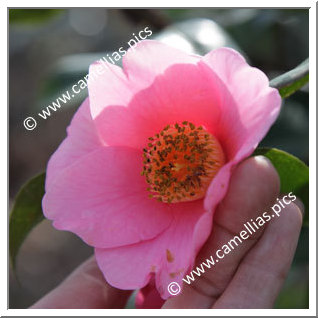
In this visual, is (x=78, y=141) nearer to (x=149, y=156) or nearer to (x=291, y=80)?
(x=149, y=156)

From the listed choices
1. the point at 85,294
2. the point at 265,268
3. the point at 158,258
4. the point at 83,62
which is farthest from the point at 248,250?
the point at 83,62

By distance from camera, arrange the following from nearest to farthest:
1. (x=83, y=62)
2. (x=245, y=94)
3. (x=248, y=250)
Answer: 1. (x=245, y=94)
2. (x=248, y=250)
3. (x=83, y=62)

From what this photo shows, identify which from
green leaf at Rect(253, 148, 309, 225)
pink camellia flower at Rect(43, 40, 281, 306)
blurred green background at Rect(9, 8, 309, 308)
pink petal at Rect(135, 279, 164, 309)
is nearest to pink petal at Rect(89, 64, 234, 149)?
pink camellia flower at Rect(43, 40, 281, 306)

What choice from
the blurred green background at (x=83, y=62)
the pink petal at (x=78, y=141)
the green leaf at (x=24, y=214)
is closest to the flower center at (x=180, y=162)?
the pink petal at (x=78, y=141)

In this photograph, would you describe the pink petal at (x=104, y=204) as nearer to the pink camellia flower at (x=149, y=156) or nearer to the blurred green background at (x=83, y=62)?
the pink camellia flower at (x=149, y=156)

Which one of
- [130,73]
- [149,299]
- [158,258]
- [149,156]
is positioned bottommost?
[149,299]
